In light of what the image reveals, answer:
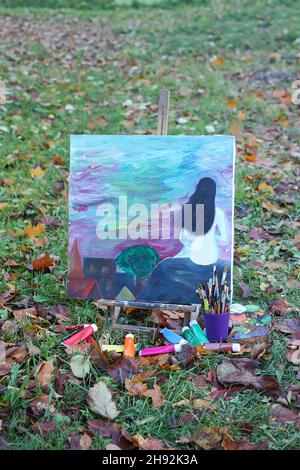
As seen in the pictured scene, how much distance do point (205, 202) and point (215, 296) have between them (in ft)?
1.63

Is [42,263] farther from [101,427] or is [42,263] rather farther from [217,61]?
[217,61]

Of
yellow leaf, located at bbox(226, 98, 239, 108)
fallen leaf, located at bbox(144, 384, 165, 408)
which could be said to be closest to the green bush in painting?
fallen leaf, located at bbox(144, 384, 165, 408)

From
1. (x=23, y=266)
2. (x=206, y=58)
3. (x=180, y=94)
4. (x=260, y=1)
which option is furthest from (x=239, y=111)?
(x=260, y=1)

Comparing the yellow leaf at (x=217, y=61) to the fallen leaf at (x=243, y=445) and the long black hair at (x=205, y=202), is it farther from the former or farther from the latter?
the fallen leaf at (x=243, y=445)

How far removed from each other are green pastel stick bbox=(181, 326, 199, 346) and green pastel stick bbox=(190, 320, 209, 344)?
14 mm

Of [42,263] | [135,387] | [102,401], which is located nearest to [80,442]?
[102,401]

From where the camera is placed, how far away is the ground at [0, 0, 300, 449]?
215 cm

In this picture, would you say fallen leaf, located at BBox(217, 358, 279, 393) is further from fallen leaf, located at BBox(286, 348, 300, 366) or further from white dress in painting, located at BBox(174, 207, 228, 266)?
white dress in painting, located at BBox(174, 207, 228, 266)

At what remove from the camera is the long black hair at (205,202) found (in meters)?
2.82

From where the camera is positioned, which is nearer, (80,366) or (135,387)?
(135,387)

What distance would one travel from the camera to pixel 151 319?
2852mm

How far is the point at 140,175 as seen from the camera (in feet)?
9.54

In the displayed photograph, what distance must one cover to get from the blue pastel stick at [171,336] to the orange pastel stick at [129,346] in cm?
16

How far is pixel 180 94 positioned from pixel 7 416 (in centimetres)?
500
